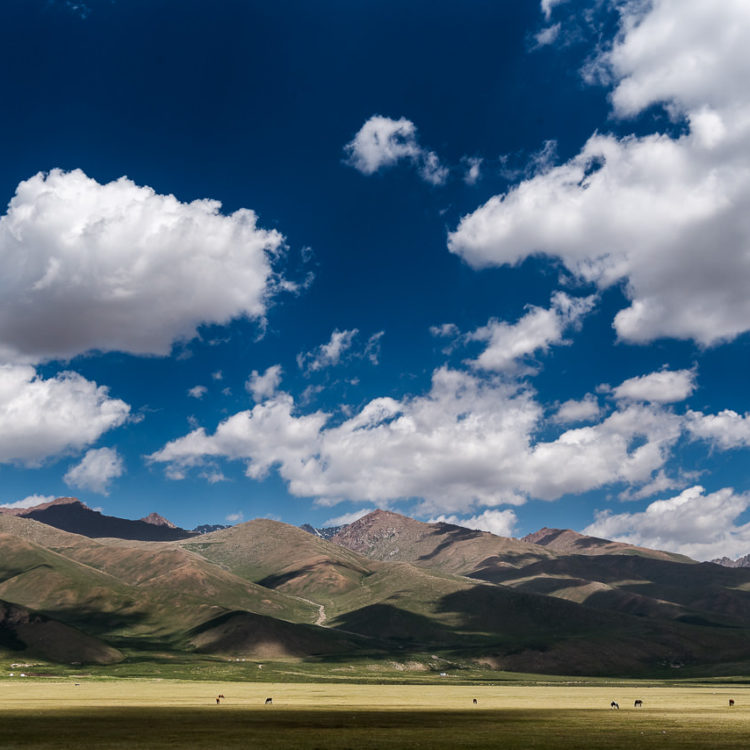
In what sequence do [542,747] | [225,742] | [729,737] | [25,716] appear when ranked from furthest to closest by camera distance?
[25,716]
[729,737]
[225,742]
[542,747]

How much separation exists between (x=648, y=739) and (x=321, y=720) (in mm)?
40196

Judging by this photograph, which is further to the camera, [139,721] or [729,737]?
[139,721]

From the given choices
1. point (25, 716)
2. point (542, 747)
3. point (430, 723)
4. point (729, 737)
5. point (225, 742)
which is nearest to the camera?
point (542, 747)

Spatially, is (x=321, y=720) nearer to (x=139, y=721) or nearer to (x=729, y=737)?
(x=139, y=721)

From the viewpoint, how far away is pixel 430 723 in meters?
86.6

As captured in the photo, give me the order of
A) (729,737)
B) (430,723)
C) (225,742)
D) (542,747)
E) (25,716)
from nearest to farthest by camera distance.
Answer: (542,747) < (225,742) < (729,737) < (430,723) < (25,716)

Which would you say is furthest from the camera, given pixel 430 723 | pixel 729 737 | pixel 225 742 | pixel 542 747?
pixel 430 723

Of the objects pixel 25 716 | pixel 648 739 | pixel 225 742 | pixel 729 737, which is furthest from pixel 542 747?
pixel 25 716

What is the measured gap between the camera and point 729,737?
2660 inches

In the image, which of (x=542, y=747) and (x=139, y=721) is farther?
(x=139, y=721)

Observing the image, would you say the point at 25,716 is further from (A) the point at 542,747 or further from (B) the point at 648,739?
A: (B) the point at 648,739

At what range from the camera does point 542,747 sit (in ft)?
192

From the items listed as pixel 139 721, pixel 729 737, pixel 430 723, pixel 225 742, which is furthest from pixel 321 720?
pixel 729 737

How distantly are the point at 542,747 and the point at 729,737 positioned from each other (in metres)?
21.2
